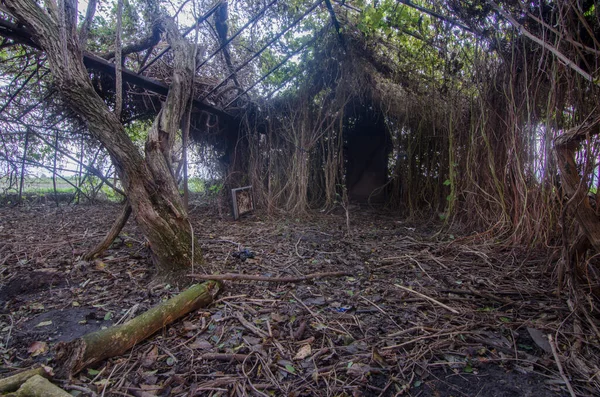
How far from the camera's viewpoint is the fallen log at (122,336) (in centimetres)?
118

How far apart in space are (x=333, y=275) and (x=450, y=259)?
1.04 metres

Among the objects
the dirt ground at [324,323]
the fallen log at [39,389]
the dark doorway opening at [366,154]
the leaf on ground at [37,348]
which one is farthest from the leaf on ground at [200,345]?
the dark doorway opening at [366,154]

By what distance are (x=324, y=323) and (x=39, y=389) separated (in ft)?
3.77

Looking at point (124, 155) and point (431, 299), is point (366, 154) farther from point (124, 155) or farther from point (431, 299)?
point (124, 155)

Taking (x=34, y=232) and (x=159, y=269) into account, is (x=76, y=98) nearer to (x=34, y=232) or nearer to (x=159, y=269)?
(x=159, y=269)

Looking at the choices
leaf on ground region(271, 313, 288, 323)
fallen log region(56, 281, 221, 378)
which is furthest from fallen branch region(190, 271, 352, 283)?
leaf on ground region(271, 313, 288, 323)

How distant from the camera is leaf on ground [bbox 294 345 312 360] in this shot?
51.8 inches

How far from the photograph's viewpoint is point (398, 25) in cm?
332

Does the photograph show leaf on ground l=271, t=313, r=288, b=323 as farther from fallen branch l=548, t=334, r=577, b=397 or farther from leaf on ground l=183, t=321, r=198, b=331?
fallen branch l=548, t=334, r=577, b=397

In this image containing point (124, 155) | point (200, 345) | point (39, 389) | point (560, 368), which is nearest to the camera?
point (39, 389)

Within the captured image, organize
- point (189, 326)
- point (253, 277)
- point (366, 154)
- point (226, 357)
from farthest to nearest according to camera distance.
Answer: point (366, 154) → point (253, 277) → point (189, 326) → point (226, 357)

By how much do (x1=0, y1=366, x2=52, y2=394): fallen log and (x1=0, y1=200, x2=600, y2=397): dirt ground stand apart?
0.08 metres

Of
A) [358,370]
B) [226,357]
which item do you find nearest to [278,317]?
[226,357]

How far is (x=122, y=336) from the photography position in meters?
1.35
